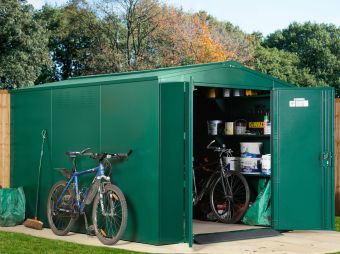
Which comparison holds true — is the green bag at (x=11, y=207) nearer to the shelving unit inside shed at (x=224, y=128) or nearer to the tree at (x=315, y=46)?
the shelving unit inside shed at (x=224, y=128)

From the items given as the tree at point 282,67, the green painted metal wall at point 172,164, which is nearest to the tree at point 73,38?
the tree at point 282,67

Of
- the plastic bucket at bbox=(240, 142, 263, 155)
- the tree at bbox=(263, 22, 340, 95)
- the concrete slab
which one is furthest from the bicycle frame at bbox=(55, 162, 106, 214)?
the tree at bbox=(263, 22, 340, 95)

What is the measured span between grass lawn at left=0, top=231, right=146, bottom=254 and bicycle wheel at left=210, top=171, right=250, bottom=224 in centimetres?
267

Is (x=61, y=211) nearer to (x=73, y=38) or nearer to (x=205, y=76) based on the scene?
(x=205, y=76)

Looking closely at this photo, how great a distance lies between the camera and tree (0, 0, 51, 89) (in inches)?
1102

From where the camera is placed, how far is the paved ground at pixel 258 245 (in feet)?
26.0

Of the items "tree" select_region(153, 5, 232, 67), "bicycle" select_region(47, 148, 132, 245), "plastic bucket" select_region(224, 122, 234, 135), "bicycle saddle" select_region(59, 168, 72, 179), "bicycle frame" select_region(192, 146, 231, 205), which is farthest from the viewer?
"tree" select_region(153, 5, 232, 67)

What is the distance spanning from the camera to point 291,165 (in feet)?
30.7

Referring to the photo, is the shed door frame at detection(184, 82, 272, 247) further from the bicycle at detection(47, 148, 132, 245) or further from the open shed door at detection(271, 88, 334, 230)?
the open shed door at detection(271, 88, 334, 230)

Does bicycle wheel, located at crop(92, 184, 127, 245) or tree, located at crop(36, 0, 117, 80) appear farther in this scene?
tree, located at crop(36, 0, 117, 80)

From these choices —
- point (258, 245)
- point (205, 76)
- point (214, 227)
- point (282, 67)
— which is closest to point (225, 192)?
point (214, 227)

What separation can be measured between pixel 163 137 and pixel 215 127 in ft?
7.73

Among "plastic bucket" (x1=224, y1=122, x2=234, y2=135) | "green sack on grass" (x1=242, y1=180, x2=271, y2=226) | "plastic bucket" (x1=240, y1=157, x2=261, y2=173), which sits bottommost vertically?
"green sack on grass" (x1=242, y1=180, x2=271, y2=226)

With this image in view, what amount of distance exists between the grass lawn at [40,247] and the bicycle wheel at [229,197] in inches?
105
